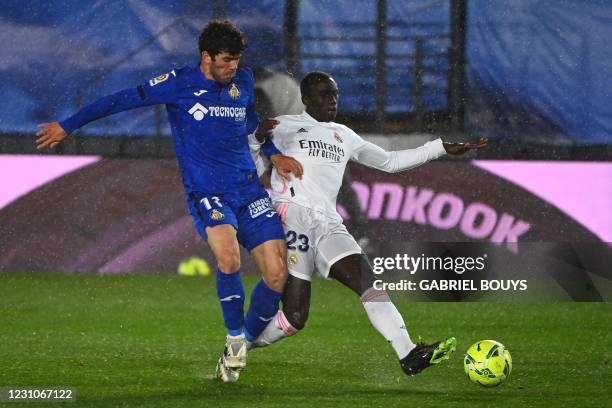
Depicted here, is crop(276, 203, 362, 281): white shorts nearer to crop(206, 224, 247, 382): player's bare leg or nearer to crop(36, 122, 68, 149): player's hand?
crop(206, 224, 247, 382): player's bare leg

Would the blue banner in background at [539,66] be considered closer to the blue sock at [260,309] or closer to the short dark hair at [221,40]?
the blue sock at [260,309]

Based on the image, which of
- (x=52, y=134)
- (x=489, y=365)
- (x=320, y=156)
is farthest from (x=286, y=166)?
(x=489, y=365)

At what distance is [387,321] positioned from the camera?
563cm

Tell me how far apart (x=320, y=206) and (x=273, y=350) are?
128 centimetres

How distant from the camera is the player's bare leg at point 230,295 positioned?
5660 millimetres

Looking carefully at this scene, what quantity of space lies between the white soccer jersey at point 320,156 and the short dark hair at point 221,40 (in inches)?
24.0

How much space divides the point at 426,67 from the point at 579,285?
2610mm

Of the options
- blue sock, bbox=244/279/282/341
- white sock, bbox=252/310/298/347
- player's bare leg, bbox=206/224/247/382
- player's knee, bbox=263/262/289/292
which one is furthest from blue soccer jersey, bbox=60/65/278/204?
white sock, bbox=252/310/298/347

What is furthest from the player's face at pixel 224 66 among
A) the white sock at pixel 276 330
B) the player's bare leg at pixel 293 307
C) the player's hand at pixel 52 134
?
the white sock at pixel 276 330

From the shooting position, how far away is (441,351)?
539cm

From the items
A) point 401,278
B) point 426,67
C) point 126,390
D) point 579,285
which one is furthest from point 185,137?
point 426,67

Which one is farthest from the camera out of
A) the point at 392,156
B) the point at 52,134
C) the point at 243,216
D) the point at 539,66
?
the point at 539,66

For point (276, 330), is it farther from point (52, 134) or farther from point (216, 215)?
point (52, 134)

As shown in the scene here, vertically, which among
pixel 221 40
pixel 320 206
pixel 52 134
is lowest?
pixel 320 206
